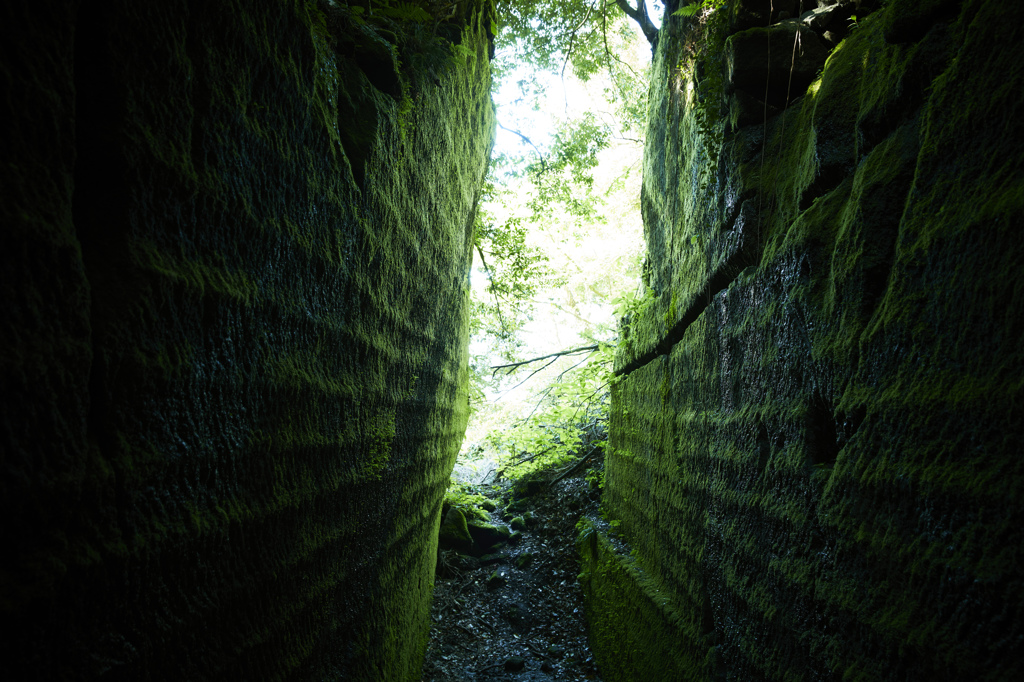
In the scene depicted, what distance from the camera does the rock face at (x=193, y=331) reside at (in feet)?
3.11

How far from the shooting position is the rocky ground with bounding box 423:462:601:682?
5.94m

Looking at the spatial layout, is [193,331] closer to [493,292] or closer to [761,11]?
[761,11]

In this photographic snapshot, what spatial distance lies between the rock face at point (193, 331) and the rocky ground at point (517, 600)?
373cm

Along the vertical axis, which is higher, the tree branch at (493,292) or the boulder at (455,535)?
the tree branch at (493,292)

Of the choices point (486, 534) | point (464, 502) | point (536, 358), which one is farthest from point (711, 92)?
point (536, 358)

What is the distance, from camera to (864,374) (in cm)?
179

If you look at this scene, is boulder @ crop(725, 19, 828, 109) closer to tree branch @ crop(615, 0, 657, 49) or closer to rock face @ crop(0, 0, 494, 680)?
rock face @ crop(0, 0, 494, 680)

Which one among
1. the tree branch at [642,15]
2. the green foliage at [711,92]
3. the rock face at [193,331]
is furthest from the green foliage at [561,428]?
the rock face at [193,331]

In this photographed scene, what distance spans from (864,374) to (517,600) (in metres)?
7.07

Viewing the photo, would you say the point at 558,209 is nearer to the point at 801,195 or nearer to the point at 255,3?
the point at 801,195

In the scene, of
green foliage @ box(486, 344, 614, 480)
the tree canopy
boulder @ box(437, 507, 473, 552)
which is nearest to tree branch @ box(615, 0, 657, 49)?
the tree canopy

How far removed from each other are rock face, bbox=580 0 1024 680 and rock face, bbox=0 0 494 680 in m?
2.10

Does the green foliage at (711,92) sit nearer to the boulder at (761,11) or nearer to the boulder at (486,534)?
the boulder at (761,11)

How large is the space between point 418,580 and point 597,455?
273 inches
